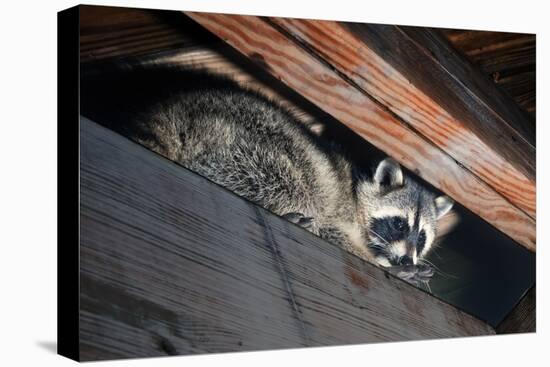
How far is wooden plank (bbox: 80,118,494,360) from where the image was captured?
346 centimetres

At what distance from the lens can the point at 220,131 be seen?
12.5ft

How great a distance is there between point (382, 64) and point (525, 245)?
1242 mm

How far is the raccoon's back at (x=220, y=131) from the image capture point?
3.56m

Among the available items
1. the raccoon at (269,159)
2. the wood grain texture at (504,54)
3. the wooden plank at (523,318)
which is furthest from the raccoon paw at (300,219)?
the wooden plank at (523,318)

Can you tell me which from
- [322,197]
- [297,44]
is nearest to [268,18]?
[297,44]

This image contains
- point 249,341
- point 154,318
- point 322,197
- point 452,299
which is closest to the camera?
point 154,318

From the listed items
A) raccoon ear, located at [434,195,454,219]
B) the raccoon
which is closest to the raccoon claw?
the raccoon

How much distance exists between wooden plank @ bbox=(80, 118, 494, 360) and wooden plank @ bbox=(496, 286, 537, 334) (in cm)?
79

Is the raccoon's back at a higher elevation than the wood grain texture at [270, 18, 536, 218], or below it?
below

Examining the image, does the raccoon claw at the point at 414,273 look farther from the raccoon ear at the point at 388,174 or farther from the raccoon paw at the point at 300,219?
the raccoon paw at the point at 300,219

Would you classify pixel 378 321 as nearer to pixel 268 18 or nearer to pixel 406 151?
pixel 406 151

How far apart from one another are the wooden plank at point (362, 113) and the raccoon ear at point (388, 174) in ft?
0.12

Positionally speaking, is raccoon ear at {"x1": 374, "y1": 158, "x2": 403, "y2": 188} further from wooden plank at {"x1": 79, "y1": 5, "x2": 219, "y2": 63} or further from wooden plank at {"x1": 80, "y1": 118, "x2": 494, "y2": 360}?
wooden plank at {"x1": 79, "y1": 5, "x2": 219, "y2": 63}

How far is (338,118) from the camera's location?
409 centimetres
